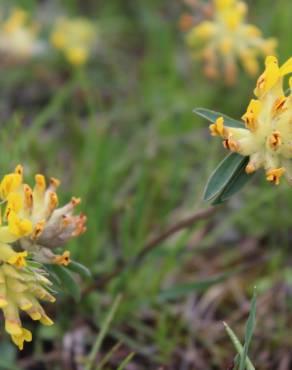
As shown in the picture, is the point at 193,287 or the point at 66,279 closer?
the point at 66,279

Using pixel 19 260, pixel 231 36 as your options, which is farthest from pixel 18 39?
pixel 19 260

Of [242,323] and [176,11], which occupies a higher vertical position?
[176,11]

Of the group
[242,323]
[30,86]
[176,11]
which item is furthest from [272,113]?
[176,11]

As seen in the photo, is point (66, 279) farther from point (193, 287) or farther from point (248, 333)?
point (193, 287)

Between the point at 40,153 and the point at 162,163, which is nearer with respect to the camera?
the point at 40,153

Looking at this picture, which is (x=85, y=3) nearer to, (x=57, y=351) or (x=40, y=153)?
(x=40, y=153)

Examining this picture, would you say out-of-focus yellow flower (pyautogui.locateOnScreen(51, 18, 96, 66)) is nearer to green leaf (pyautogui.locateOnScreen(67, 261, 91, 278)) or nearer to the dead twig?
the dead twig
